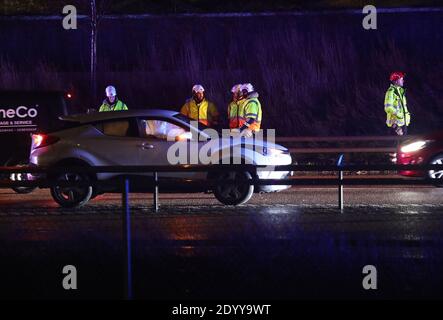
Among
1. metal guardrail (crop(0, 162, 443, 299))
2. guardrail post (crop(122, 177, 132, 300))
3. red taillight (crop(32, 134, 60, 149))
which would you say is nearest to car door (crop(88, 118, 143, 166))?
red taillight (crop(32, 134, 60, 149))

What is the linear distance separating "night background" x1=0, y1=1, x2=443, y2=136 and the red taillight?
10.2 m

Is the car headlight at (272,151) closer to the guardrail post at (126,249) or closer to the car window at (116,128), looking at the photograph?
the car window at (116,128)

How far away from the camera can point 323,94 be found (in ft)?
84.2

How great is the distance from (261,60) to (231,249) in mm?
17519

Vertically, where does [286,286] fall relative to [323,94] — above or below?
below

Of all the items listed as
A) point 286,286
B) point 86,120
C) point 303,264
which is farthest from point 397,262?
point 86,120

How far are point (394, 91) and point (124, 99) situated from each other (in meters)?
9.32

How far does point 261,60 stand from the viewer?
26.8m

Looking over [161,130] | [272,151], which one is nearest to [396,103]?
[272,151]

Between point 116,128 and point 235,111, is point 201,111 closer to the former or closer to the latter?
point 235,111

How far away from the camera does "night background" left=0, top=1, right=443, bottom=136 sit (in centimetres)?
2492

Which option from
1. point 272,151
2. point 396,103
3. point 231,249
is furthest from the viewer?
point 396,103
